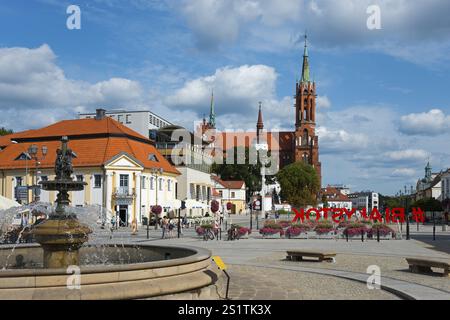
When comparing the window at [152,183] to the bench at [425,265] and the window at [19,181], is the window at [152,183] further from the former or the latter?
the bench at [425,265]

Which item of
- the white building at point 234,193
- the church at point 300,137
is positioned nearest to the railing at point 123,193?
the white building at point 234,193

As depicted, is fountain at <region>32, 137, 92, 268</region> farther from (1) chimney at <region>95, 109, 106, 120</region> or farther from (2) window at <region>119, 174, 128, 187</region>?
(1) chimney at <region>95, 109, 106, 120</region>

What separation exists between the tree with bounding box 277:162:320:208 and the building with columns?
44.5 meters

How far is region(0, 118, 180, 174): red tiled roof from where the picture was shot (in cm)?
5581

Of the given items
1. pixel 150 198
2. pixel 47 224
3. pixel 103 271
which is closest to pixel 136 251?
pixel 47 224

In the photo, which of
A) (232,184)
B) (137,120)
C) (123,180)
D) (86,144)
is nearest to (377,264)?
(123,180)

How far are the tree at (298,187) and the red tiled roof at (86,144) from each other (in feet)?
145

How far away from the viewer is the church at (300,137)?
14488 centimetres

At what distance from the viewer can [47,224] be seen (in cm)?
1187

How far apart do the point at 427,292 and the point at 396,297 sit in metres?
0.87

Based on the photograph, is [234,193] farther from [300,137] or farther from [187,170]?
[187,170]

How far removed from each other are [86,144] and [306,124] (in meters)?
96.8

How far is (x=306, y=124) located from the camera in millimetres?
145750

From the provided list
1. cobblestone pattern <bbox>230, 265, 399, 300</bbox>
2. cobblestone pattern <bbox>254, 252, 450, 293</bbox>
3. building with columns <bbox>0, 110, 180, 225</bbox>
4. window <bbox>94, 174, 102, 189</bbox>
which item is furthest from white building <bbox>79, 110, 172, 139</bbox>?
cobblestone pattern <bbox>230, 265, 399, 300</bbox>
